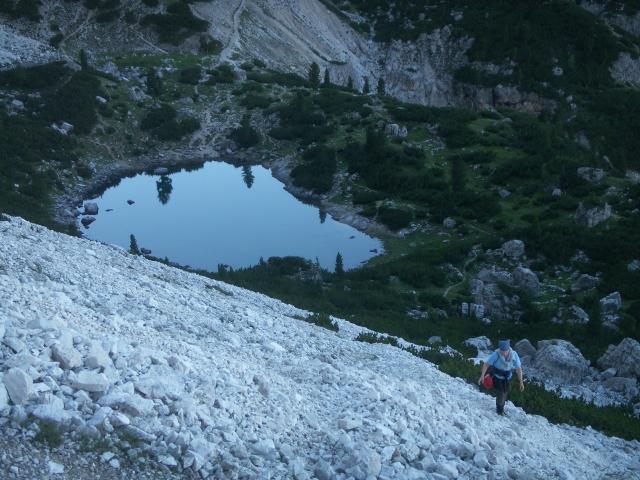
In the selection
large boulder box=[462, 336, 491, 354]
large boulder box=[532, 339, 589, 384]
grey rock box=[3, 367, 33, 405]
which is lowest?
large boulder box=[462, 336, 491, 354]

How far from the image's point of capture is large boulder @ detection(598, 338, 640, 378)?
24.7 metres

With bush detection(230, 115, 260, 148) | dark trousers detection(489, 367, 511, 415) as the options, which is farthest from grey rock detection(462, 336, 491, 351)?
bush detection(230, 115, 260, 148)

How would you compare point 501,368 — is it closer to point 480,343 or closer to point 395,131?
point 480,343

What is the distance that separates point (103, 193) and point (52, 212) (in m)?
7.38

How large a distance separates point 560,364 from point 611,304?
7.50 metres

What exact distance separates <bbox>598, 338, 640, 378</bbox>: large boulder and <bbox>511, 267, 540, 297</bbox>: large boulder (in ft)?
28.9

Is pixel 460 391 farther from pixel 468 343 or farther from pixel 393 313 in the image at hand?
pixel 393 313

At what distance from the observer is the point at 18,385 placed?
10172mm

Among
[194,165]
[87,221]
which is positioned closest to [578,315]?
[87,221]

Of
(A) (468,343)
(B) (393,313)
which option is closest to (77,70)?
(B) (393,313)

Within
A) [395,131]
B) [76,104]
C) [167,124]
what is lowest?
[76,104]

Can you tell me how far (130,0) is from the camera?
7944 centimetres

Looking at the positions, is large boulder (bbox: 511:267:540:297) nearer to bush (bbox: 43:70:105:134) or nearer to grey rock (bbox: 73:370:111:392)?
grey rock (bbox: 73:370:111:392)

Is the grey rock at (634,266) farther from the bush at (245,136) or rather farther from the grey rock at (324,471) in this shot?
the bush at (245,136)
